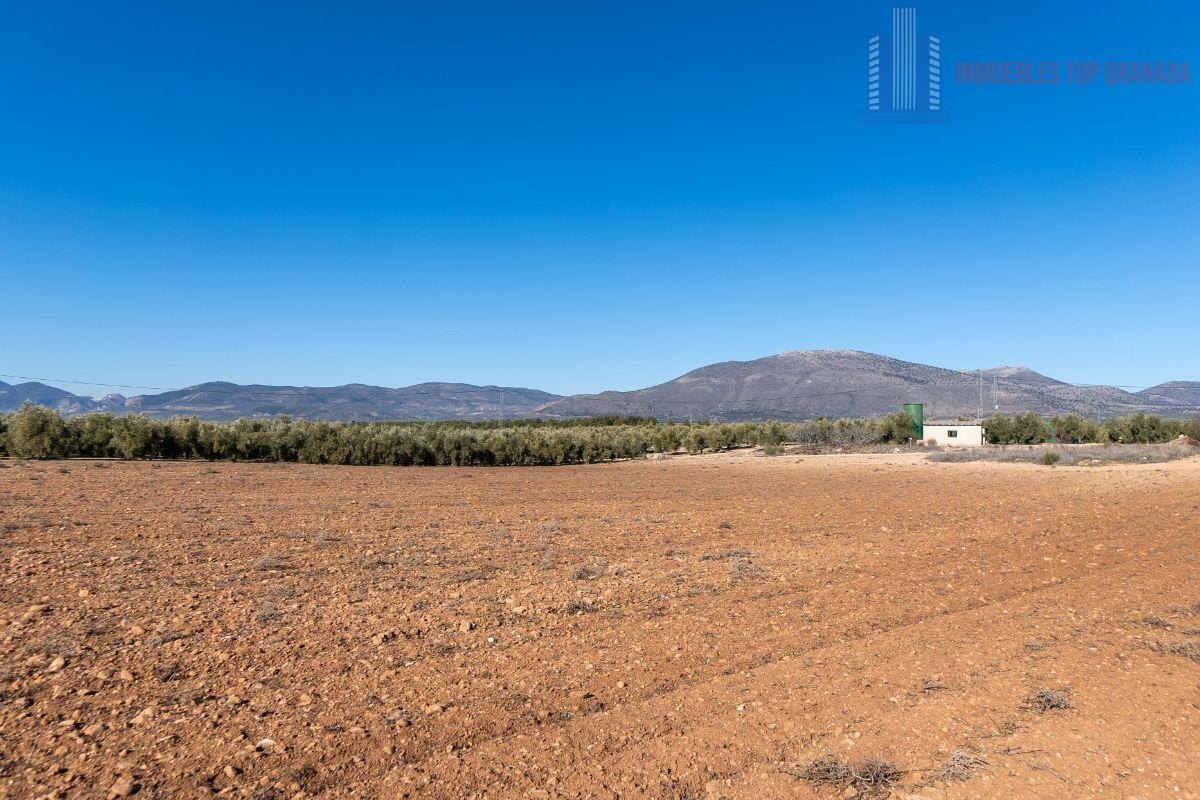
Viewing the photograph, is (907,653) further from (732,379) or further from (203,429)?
(732,379)

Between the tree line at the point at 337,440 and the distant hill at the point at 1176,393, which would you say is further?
the distant hill at the point at 1176,393

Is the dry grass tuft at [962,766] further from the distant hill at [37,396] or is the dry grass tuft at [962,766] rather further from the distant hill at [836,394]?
the distant hill at [37,396]

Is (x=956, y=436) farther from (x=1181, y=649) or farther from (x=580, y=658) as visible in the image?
(x=580, y=658)

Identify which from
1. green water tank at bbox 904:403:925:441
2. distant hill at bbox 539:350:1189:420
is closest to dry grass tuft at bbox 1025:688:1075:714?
green water tank at bbox 904:403:925:441

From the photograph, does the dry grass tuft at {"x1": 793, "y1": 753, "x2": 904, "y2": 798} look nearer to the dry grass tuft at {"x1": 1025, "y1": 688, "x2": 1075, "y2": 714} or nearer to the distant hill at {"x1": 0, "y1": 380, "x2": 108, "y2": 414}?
the dry grass tuft at {"x1": 1025, "y1": 688, "x2": 1075, "y2": 714}

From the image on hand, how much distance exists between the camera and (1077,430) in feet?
205

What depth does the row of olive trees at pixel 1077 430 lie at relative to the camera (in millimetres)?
59844

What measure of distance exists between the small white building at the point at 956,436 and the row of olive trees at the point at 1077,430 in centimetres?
596

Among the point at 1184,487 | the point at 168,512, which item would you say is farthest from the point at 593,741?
the point at 1184,487

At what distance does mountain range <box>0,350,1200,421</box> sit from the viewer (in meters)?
135

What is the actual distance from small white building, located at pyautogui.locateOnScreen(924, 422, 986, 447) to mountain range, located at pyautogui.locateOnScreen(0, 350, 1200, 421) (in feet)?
215

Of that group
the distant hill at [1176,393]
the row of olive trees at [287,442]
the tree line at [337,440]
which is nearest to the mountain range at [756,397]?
the distant hill at [1176,393]

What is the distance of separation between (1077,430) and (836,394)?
8447 cm

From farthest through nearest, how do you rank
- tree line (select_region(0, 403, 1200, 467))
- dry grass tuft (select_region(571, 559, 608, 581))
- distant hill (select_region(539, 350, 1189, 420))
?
distant hill (select_region(539, 350, 1189, 420)), tree line (select_region(0, 403, 1200, 467)), dry grass tuft (select_region(571, 559, 608, 581))
